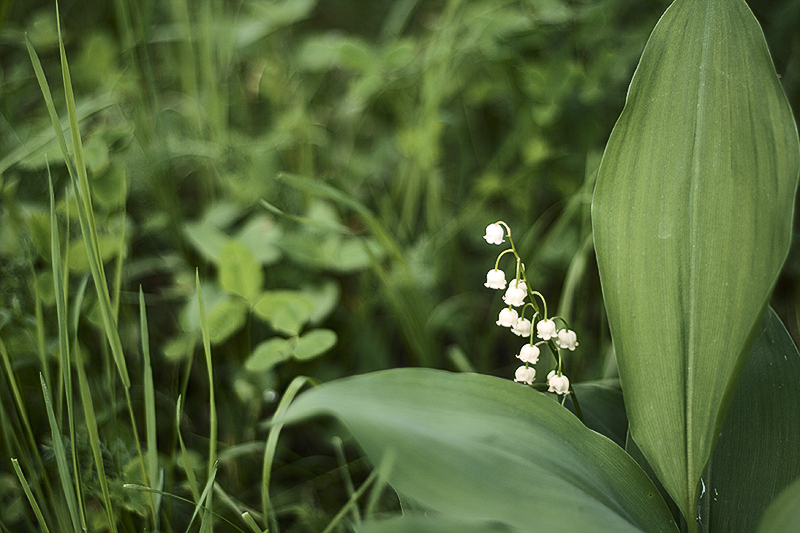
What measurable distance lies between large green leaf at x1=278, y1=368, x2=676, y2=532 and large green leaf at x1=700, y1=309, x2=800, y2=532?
82 millimetres

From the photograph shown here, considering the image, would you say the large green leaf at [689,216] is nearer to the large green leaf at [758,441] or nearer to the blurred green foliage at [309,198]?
the large green leaf at [758,441]

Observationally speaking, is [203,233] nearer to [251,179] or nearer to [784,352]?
[251,179]

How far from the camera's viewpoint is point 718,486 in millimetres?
542

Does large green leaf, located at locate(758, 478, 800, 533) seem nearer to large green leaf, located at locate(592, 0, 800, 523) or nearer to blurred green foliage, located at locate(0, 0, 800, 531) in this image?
large green leaf, located at locate(592, 0, 800, 523)

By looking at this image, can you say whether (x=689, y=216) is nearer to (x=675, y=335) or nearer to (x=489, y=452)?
(x=675, y=335)

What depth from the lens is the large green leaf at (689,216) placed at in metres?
0.46

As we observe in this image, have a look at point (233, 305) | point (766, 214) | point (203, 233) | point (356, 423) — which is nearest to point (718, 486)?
point (766, 214)

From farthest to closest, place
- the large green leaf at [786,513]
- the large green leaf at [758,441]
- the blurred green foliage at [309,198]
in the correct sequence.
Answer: the blurred green foliage at [309,198]
the large green leaf at [758,441]
the large green leaf at [786,513]

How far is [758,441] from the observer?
53cm

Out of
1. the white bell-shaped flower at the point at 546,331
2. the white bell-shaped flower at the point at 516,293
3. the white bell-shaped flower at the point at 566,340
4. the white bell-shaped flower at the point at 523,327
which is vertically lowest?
the white bell-shaped flower at the point at 566,340

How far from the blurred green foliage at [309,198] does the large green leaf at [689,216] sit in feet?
1.00

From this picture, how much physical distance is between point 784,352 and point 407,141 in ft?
2.57

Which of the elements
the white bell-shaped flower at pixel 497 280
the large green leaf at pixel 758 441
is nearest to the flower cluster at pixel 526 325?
the white bell-shaped flower at pixel 497 280

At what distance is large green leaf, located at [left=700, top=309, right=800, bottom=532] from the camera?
52 centimetres
